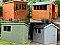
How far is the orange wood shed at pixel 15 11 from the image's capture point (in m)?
33.7

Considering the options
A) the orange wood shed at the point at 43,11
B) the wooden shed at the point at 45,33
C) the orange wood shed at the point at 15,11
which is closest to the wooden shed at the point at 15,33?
the wooden shed at the point at 45,33

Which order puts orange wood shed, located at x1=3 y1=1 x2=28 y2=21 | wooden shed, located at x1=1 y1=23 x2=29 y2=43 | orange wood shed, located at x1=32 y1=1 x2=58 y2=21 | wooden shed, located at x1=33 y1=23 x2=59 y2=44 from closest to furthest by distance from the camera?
1. wooden shed, located at x1=1 y1=23 x2=29 y2=43
2. wooden shed, located at x1=33 y1=23 x2=59 y2=44
3. orange wood shed, located at x1=3 y1=1 x2=28 y2=21
4. orange wood shed, located at x1=32 y1=1 x2=58 y2=21

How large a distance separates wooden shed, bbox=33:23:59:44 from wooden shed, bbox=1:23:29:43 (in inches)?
109

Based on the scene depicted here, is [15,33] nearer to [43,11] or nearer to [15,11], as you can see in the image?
[15,11]

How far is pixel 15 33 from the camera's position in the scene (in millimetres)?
29750

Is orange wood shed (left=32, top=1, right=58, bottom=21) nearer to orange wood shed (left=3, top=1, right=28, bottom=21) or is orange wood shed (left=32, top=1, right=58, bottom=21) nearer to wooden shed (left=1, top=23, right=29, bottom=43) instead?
orange wood shed (left=3, top=1, right=28, bottom=21)

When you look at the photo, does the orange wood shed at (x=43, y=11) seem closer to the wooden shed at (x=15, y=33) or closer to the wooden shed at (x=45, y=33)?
the wooden shed at (x=45, y=33)

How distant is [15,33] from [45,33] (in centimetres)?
450

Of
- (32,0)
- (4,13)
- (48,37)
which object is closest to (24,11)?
(4,13)

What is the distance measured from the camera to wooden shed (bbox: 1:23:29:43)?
2959 cm

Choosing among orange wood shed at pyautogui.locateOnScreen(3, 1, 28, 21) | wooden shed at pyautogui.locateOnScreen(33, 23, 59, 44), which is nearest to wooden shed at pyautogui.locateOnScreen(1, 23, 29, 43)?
wooden shed at pyautogui.locateOnScreen(33, 23, 59, 44)

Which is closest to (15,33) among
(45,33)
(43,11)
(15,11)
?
(45,33)

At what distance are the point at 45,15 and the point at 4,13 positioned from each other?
6.36 meters

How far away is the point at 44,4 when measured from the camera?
1457 inches
